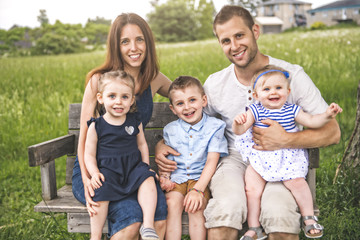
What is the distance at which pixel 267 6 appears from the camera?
6662 cm

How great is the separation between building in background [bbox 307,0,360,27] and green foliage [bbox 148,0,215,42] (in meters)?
16.3

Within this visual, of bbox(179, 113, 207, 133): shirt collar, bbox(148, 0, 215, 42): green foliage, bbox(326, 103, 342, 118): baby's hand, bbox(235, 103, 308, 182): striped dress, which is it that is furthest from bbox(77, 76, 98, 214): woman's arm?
bbox(148, 0, 215, 42): green foliage

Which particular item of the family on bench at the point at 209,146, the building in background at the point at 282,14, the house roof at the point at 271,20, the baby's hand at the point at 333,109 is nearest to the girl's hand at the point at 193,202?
the family on bench at the point at 209,146

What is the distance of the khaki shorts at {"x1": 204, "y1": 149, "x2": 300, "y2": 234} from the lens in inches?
89.5

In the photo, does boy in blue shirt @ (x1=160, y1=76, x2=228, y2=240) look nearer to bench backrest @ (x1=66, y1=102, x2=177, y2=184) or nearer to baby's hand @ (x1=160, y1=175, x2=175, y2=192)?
baby's hand @ (x1=160, y1=175, x2=175, y2=192)

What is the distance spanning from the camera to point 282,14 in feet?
207

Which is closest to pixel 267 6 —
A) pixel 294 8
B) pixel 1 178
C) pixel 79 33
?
pixel 294 8

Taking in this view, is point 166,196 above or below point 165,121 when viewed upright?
below

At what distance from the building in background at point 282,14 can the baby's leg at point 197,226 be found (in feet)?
196

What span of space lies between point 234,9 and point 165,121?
1.18 meters

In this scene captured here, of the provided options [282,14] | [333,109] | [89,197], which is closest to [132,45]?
[89,197]

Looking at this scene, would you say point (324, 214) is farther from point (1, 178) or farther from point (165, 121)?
point (1, 178)

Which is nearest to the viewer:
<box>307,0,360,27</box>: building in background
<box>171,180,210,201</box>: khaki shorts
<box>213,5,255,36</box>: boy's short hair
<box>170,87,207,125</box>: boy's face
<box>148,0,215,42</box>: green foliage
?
<box>171,180,210,201</box>: khaki shorts

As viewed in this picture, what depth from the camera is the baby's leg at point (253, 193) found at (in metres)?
2.41
